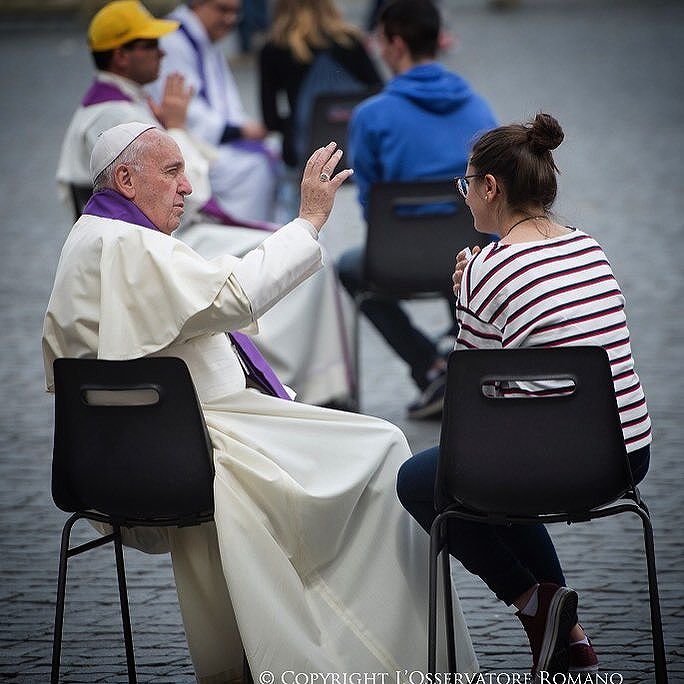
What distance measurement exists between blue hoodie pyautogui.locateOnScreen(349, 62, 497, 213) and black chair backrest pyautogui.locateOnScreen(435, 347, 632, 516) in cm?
334

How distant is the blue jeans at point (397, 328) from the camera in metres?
7.16

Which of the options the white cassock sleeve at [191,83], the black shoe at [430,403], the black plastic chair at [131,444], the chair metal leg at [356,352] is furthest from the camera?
the white cassock sleeve at [191,83]

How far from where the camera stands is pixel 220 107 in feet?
27.0

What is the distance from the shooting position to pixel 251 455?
378 centimetres

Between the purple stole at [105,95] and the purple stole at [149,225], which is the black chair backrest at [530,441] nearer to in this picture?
the purple stole at [149,225]

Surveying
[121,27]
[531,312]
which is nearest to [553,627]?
[531,312]

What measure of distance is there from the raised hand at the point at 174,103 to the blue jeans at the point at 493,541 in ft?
11.1

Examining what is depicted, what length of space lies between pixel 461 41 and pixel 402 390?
1494 cm

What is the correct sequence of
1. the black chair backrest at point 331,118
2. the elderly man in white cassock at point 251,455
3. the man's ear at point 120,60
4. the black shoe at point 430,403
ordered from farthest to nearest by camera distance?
the black chair backrest at point 331,118
the black shoe at point 430,403
the man's ear at point 120,60
the elderly man in white cassock at point 251,455

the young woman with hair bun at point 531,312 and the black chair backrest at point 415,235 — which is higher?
the young woman with hair bun at point 531,312

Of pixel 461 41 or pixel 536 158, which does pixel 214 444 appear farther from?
pixel 461 41

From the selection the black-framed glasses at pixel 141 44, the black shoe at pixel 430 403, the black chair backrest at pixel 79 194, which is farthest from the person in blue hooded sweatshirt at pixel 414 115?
the black chair backrest at pixel 79 194

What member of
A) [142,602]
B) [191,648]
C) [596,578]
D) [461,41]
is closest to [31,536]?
[142,602]

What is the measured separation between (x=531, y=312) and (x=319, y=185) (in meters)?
0.68
